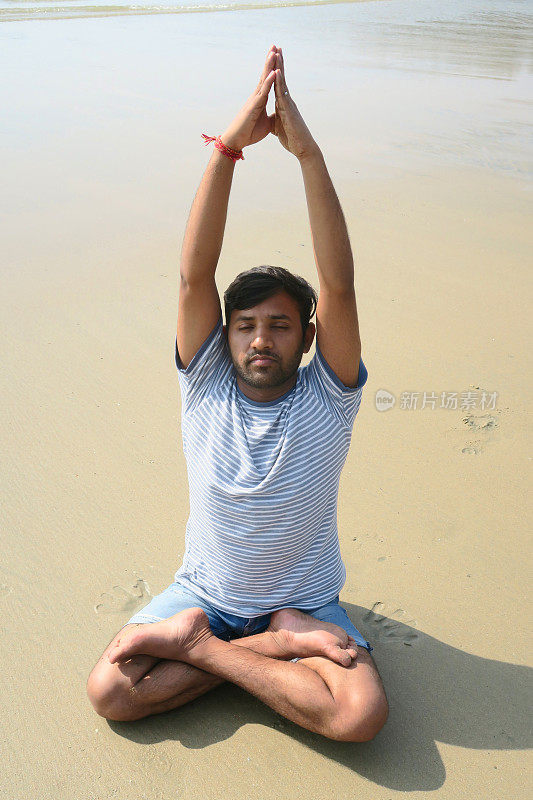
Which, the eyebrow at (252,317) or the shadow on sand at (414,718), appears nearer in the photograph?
the shadow on sand at (414,718)

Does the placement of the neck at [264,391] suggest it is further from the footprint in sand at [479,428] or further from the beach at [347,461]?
the footprint in sand at [479,428]

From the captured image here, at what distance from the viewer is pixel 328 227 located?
2256 millimetres

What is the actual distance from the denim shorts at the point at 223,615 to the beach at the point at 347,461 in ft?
0.63

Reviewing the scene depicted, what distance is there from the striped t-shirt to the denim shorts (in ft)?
Answer: 0.10

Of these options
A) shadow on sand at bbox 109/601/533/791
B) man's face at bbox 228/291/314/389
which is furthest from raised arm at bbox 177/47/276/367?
shadow on sand at bbox 109/601/533/791

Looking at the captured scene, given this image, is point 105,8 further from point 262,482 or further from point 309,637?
point 309,637

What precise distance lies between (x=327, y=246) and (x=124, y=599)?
136cm

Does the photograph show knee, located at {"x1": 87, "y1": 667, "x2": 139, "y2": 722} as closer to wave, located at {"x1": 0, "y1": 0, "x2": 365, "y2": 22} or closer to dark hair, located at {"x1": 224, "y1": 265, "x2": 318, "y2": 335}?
dark hair, located at {"x1": 224, "y1": 265, "x2": 318, "y2": 335}

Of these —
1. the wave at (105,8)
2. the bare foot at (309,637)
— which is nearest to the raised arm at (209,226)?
the bare foot at (309,637)

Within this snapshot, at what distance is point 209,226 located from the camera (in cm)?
232

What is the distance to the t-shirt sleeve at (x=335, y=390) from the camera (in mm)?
2350

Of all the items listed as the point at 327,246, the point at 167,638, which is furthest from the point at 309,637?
the point at 327,246

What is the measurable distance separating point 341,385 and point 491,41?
1404cm

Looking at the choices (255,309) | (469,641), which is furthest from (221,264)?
(469,641)
